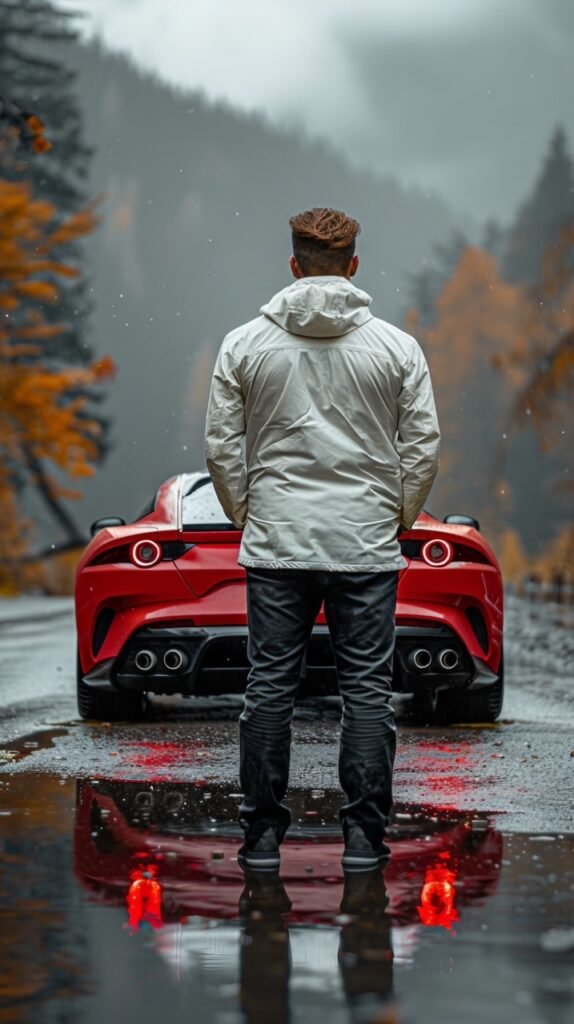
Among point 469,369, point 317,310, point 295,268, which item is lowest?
point 469,369

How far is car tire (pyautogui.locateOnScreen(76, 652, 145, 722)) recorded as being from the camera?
832cm

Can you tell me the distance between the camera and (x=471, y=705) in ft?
27.6

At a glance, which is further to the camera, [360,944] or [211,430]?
[211,430]

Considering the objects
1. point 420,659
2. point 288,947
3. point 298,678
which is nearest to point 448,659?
point 420,659

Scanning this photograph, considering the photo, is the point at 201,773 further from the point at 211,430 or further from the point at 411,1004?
the point at 411,1004

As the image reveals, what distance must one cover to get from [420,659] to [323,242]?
10.6ft

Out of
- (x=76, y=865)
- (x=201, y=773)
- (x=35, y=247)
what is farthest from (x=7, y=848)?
(x=35, y=247)

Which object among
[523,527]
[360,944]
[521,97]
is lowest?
[523,527]

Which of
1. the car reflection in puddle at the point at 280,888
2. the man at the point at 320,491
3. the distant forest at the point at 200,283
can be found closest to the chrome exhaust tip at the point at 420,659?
the car reflection in puddle at the point at 280,888

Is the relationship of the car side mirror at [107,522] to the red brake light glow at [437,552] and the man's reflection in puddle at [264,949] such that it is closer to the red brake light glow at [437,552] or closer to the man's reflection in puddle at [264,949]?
the red brake light glow at [437,552]

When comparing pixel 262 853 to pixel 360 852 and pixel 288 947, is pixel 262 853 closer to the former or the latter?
pixel 360 852

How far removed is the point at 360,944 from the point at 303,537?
135cm

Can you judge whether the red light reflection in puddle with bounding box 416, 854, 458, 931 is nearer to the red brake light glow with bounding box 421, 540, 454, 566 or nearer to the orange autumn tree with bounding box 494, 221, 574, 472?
the red brake light glow with bounding box 421, 540, 454, 566

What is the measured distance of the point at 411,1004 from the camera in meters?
3.34
